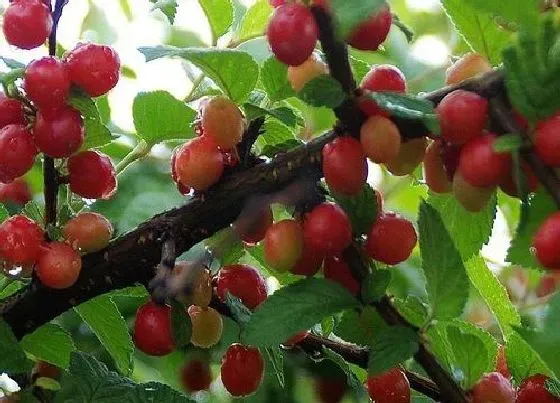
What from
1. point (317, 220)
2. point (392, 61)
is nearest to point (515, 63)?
point (317, 220)

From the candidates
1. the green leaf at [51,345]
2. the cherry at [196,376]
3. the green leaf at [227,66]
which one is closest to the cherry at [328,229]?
the green leaf at [227,66]

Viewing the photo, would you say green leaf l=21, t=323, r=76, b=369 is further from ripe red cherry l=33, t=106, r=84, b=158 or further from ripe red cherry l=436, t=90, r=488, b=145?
ripe red cherry l=436, t=90, r=488, b=145

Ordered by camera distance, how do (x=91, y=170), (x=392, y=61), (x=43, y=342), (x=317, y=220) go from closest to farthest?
(x=317, y=220) < (x=91, y=170) < (x=43, y=342) < (x=392, y=61)

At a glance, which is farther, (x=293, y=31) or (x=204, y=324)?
(x=204, y=324)

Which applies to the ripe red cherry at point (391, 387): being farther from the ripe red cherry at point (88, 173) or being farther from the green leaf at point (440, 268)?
the ripe red cherry at point (88, 173)

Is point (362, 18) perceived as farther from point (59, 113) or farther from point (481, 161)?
point (59, 113)

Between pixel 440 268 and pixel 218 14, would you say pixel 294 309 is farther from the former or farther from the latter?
pixel 218 14

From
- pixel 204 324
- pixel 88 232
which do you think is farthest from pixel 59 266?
pixel 204 324
